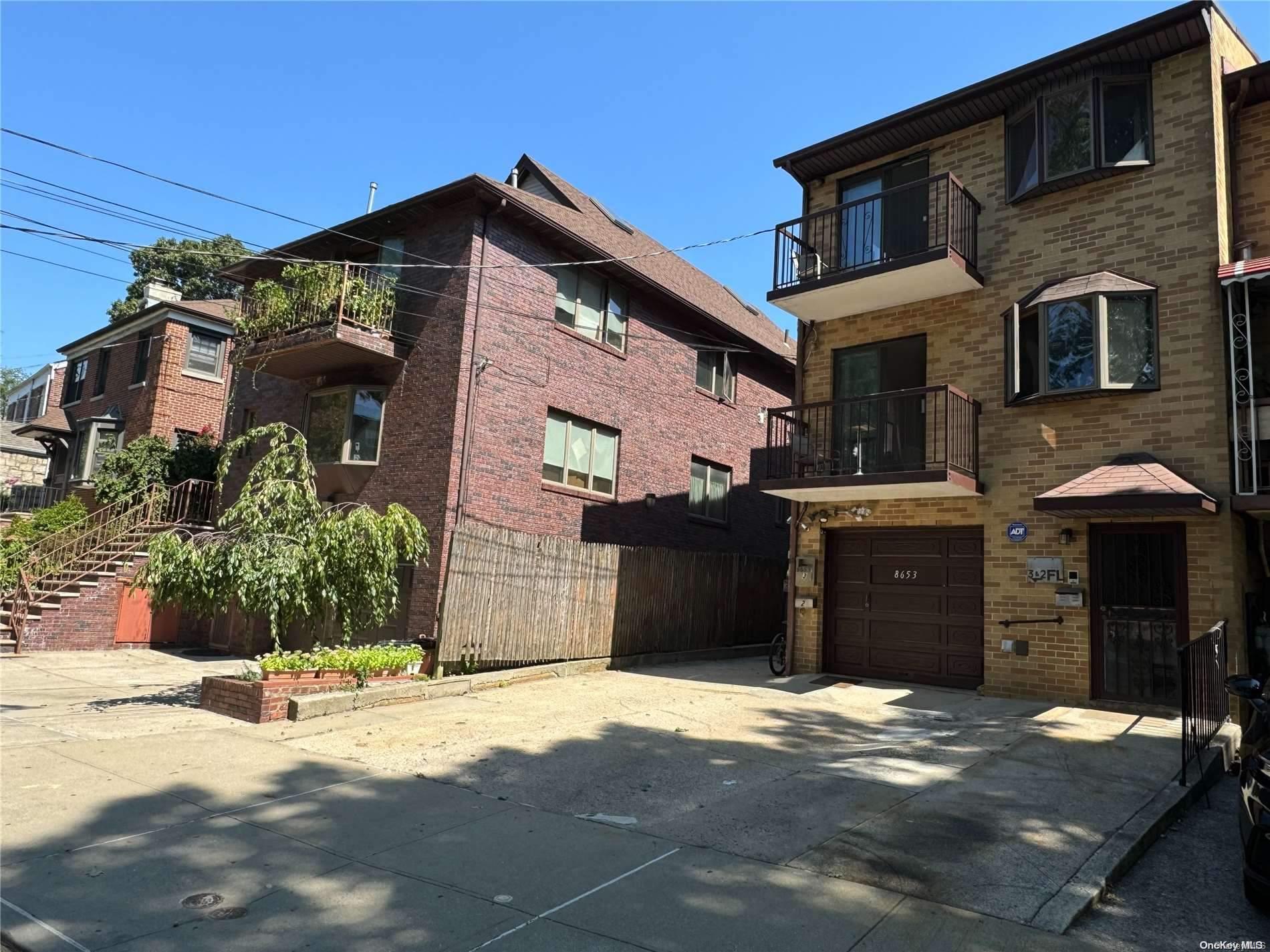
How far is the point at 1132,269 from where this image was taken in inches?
404

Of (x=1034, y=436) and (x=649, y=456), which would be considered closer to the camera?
(x=1034, y=436)

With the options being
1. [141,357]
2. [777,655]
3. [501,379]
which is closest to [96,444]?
[141,357]

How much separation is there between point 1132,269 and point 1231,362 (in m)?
1.73

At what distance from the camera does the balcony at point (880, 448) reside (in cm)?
1088

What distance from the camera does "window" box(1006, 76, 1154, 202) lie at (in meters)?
10.5

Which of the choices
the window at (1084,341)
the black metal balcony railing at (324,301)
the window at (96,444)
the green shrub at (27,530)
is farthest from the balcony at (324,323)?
the window at (96,444)

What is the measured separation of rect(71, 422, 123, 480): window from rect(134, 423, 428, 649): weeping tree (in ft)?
49.3

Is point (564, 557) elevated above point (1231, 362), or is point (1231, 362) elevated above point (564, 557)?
point (1231, 362)

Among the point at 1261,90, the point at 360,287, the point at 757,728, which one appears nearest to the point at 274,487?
the point at 360,287

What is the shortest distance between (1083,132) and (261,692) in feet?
41.2

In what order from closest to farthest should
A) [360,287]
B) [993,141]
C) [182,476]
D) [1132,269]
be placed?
[1132,269] → [993,141] → [360,287] → [182,476]

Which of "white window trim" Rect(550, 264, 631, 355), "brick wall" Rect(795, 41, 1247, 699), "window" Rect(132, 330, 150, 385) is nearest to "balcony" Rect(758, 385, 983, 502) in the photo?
"brick wall" Rect(795, 41, 1247, 699)

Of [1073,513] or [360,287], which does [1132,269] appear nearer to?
[1073,513]

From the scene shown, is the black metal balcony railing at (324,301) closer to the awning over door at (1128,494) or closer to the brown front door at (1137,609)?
the awning over door at (1128,494)
